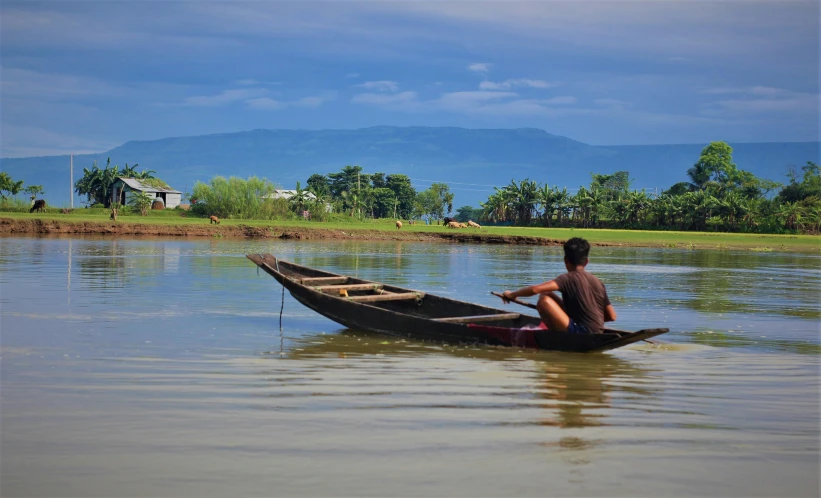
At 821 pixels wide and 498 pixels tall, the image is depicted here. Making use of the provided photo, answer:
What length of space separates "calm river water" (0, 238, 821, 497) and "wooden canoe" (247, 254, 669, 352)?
0.20m

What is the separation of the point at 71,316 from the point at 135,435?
7247mm

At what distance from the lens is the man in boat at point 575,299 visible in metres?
9.21

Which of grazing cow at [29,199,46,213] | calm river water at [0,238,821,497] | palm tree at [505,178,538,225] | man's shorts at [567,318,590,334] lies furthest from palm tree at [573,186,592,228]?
man's shorts at [567,318,590,334]

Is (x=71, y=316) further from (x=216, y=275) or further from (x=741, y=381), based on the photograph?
(x=741, y=381)

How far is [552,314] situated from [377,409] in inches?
126

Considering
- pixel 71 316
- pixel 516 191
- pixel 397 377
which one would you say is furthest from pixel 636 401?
pixel 516 191

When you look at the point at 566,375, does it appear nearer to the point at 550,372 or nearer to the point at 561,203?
the point at 550,372

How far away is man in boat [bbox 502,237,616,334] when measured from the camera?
921 cm

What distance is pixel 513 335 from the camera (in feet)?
32.0

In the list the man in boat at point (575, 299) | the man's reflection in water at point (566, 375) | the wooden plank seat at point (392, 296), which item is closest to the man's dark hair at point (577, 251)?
the man in boat at point (575, 299)

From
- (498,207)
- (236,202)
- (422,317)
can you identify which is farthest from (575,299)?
(498,207)

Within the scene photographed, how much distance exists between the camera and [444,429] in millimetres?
6164

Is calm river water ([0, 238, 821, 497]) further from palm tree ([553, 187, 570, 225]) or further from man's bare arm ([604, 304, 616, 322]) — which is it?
palm tree ([553, 187, 570, 225])

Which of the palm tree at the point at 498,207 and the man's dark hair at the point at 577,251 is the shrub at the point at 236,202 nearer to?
the palm tree at the point at 498,207
